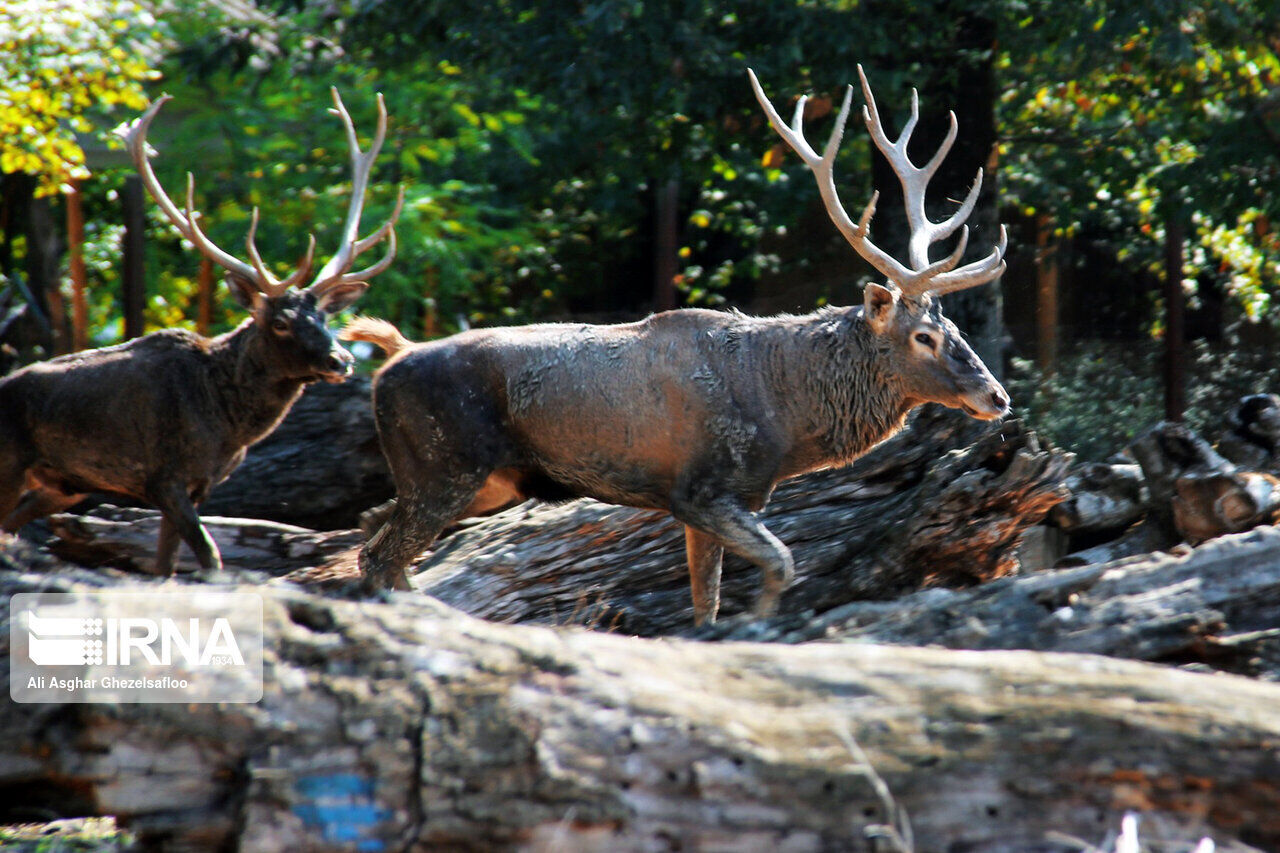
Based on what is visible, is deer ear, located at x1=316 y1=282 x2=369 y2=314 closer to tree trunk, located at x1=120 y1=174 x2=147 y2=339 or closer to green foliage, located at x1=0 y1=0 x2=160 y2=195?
tree trunk, located at x1=120 y1=174 x2=147 y2=339

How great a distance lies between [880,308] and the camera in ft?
21.1

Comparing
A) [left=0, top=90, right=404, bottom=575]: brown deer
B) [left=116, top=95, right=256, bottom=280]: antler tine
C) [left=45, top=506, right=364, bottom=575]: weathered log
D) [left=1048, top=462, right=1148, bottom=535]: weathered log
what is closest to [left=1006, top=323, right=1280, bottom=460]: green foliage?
[left=1048, top=462, right=1148, bottom=535]: weathered log

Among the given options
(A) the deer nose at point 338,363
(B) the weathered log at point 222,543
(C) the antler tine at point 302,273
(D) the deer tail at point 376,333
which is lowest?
(B) the weathered log at point 222,543

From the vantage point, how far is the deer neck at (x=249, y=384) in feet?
23.8

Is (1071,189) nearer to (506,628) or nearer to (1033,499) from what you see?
(1033,499)

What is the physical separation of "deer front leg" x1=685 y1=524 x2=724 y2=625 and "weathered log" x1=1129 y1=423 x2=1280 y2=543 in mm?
2434

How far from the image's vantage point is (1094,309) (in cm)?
1104

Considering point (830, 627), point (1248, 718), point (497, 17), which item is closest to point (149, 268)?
point (497, 17)

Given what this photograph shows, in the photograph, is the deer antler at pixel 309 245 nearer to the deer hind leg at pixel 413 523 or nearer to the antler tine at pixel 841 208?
the deer hind leg at pixel 413 523

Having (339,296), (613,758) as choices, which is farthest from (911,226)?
(613,758)

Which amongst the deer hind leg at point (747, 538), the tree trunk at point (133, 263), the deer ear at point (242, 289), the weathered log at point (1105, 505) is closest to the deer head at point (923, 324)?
the deer hind leg at point (747, 538)

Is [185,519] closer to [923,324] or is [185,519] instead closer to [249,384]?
[249,384]
